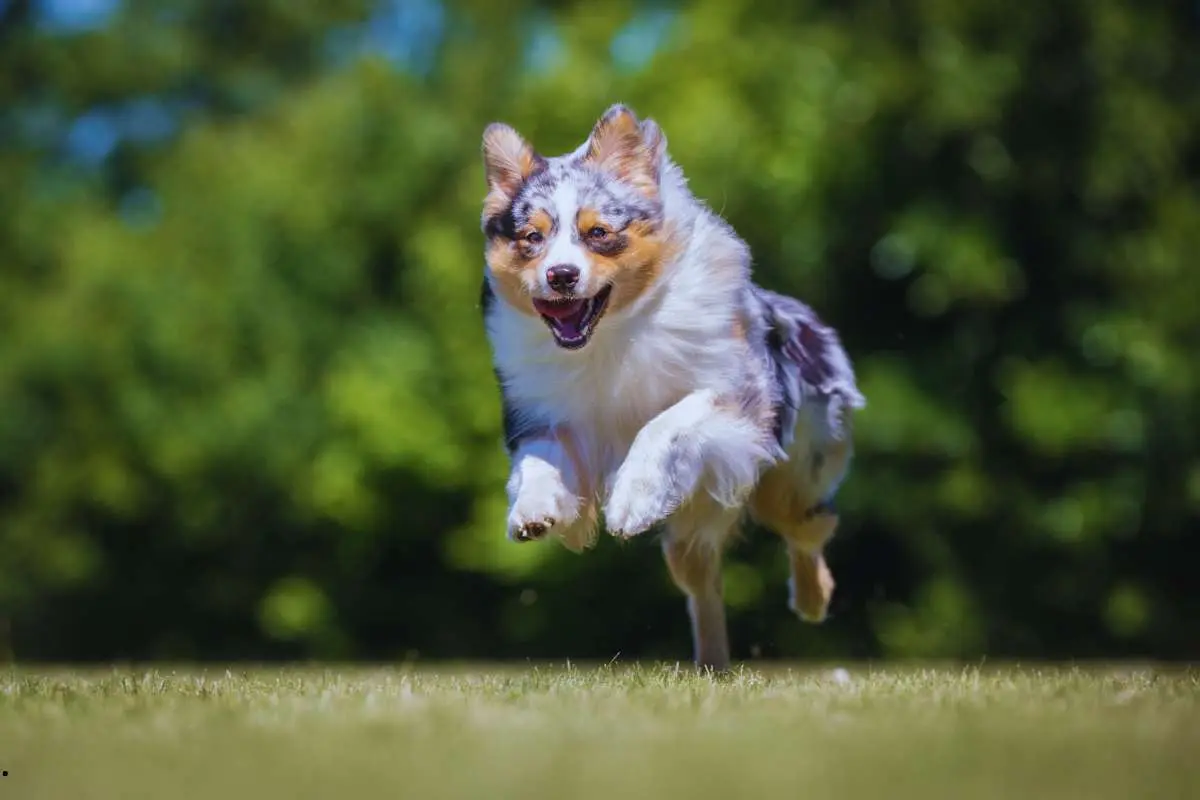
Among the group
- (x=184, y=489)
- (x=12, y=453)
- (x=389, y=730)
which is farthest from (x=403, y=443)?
(x=389, y=730)

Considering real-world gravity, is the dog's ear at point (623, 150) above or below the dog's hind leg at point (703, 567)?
above

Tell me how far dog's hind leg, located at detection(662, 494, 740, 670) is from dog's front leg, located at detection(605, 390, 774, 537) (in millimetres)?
370

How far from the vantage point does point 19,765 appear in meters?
4.29

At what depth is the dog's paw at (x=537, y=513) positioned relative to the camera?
21.2 feet

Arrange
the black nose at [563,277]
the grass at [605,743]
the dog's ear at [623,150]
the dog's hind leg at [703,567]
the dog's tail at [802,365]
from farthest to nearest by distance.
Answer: the dog's tail at [802,365]
the dog's hind leg at [703,567]
the dog's ear at [623,150]
the black nose at [563,277]
the grass at [605,743]

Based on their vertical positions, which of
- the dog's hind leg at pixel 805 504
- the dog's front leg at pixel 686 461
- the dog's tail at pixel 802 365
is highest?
the dog's tail at pixel 802 365

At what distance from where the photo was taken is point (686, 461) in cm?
663

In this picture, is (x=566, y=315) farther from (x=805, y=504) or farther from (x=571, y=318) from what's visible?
(x=805, y=504)

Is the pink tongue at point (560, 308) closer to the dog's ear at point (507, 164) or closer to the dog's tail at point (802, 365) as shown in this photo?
the dog's ear at point (507, 164)

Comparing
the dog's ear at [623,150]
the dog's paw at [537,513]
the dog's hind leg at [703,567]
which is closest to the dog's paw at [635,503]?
the dog's paw at [537,513]

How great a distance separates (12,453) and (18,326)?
2064 mm

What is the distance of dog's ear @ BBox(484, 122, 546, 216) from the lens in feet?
23.1

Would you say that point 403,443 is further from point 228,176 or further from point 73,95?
point 73,95

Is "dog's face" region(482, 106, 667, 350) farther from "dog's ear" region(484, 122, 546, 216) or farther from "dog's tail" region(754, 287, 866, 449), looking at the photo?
"dog's tail" region(754, 287, 866, 449)
